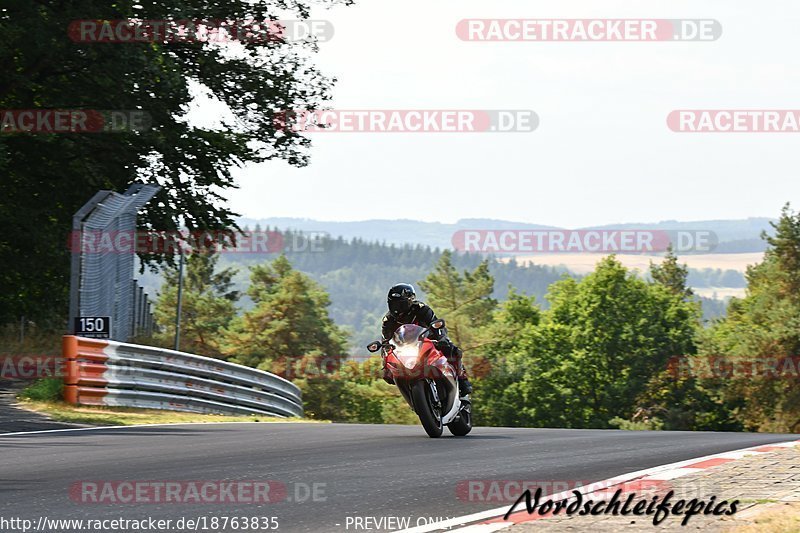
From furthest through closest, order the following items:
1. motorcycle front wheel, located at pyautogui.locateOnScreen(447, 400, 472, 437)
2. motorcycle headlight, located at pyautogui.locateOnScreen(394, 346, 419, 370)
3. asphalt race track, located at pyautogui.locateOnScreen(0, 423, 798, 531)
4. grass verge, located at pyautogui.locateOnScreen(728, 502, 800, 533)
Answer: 1. motorcycle front wheel, located at pyautogui.locateOnScreen(447, 400, 472, 437)
2. motorcycle headlight, located at pyautogui.locateOnScreen(394, 346, 419, 370)
3. asphalt race track, located at pyautogui.locateOnScreen(0, 423, 798, 531)
4. grass verge, located at pyautogui.locateOnScreen(728, 502, 800, 533)

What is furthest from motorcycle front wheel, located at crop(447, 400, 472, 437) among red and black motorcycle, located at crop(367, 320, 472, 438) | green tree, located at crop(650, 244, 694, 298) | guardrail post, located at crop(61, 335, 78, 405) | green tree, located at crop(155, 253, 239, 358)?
green tree, located at crop(650, 244, 694, 298)

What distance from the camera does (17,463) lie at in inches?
368

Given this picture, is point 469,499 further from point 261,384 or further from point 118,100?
point 118,100

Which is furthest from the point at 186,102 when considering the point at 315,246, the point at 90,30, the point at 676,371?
the point at 676,371

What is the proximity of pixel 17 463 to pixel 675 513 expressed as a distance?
5373 millimetres

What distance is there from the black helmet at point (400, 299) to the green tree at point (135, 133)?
1083 centimetres

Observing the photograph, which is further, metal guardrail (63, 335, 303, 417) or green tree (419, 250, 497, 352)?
green tree (419, 250, 497, 352)

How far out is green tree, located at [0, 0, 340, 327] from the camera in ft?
71.5

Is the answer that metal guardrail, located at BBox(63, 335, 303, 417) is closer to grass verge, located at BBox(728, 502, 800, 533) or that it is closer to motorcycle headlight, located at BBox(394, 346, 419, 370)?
motorcycle headlight, located at BBox(394, 346, 419, 370)

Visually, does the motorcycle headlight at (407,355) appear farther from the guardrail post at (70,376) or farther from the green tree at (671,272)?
the green tree at (671,272)

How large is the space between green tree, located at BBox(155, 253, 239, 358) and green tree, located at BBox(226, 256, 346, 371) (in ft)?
6.70

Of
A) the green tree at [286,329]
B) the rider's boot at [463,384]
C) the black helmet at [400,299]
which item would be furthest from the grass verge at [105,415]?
the green tree at [286,329]

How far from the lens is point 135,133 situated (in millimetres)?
22875

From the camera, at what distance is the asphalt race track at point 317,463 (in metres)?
7.09
